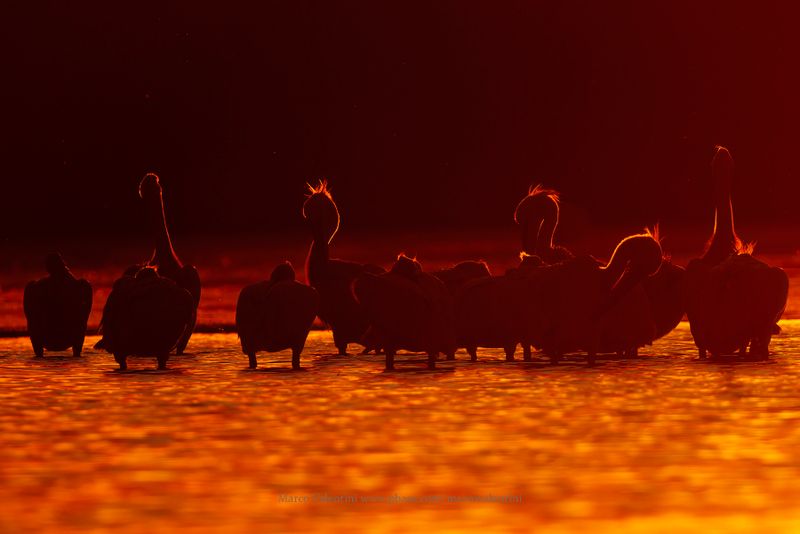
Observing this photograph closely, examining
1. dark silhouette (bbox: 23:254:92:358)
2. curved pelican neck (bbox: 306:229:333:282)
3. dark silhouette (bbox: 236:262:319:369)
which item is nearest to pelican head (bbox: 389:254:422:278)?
dark silhouette (bbox: 236:262:319:369)

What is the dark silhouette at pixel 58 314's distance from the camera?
12367 mm

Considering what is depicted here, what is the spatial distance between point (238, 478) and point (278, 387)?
3506 millimetres

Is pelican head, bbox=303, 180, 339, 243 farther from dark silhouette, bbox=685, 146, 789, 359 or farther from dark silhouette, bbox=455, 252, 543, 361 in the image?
dark silhouette, bbox=685, 146, 789, 359

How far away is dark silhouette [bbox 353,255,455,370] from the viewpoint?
1099 centimetres

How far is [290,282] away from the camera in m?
11.2

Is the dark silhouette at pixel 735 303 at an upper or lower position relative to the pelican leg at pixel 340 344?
upper

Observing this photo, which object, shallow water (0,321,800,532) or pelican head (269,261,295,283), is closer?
shallow water (0,321,800,532)

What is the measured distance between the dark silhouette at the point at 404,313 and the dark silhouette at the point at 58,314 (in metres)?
2.30

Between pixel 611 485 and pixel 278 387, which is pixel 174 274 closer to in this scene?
pixel 278 387

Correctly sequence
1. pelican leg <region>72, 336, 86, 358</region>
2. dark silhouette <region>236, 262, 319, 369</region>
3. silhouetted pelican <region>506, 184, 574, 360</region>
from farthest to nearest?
silhouetted pelican <region>506, 184, 574, 360</region> < pelican leg <region>72, 336, 86, 358</region> < dark silhouette <region>236, 262, 319, 369</region>

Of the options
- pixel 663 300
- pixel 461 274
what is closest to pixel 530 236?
pixel 461 274

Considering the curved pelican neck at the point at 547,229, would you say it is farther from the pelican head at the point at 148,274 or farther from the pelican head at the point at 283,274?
the pelican head at the point at 148,274

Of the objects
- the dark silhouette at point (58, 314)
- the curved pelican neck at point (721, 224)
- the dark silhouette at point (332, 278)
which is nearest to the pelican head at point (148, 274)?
the dark silhouette at point (58, 314)

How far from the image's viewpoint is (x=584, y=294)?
11.6 metres
